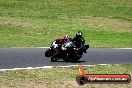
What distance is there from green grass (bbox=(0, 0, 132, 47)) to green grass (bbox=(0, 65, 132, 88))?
924cm

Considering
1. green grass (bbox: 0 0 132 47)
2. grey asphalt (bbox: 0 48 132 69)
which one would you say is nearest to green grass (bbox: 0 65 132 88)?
grey asphalt (bbox: 0 48 132 69)

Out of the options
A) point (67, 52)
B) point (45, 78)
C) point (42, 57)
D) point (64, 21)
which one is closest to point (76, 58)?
point (67, 52)

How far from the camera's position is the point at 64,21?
140 feet

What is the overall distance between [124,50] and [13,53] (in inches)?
304

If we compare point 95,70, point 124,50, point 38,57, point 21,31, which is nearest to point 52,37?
point 21,31

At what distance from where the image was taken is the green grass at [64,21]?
107ft

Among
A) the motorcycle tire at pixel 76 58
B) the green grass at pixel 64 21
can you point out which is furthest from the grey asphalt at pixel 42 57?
the green grass at pixel 64 21

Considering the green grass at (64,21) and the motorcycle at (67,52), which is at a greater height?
the motorcycle at (67,52)

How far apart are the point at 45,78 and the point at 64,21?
25.1m

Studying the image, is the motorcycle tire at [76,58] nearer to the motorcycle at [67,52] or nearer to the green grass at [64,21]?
the motorcycle at [67,52]

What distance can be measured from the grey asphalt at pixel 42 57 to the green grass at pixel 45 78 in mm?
1674

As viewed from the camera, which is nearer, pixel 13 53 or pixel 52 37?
pixel 13 53

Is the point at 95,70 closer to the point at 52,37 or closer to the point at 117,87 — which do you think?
the point at 117,87

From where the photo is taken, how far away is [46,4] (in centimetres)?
5250
